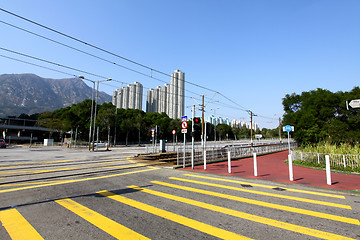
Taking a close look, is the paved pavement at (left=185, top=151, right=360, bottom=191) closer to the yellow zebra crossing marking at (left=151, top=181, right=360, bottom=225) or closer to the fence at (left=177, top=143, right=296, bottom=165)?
the fence at (left=177, top=143, right=296, bottom=165)

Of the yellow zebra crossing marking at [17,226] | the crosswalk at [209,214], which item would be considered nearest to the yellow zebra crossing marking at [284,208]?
the crosswalk at [209,214]

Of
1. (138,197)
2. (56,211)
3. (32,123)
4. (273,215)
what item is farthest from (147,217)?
(32,123)

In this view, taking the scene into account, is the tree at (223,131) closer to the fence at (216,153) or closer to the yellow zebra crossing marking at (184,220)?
the fence at (216,153)

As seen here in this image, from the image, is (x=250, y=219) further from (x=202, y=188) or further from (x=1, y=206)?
(x=1, y=206)

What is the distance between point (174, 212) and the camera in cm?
451

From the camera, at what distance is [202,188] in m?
6.87

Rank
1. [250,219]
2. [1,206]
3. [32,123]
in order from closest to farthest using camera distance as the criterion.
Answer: [250,219], [1,206], [32,123]

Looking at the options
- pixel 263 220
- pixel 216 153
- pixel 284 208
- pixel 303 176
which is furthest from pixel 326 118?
pixel 263 220

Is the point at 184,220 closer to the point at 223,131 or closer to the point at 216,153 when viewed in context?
the point at 216,153

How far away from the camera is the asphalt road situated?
347 centimetres

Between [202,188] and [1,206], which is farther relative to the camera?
[202,188]

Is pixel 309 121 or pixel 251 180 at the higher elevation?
pixel 309 121

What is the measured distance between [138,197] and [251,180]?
209 inches

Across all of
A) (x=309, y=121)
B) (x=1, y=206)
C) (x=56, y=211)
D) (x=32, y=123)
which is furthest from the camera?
(x=32, y=123)
